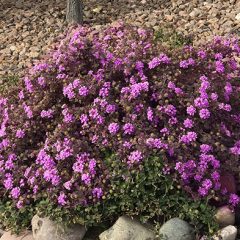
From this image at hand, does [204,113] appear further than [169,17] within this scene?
No

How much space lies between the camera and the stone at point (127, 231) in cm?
391

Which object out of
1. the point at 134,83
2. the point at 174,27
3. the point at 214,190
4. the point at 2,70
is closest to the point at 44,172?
the point at 134,83

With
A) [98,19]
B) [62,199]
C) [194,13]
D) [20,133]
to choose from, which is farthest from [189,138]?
[98,19]

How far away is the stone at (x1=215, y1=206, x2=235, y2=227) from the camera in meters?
4.01

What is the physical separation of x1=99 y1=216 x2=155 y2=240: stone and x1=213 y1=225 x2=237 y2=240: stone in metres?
0.48

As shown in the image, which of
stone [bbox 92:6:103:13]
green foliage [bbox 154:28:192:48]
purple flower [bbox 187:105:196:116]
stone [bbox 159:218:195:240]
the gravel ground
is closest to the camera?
stone [bbox 159:218:195:240]

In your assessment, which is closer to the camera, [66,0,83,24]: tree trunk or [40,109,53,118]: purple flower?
[40,109,53,118]: purple flower

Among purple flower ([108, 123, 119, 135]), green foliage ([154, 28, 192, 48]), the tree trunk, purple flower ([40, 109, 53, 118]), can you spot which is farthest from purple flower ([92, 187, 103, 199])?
the tree trunk

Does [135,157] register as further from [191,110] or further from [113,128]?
[191,110]

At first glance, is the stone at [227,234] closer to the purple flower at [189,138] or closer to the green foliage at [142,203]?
the green foliage at [142,203]

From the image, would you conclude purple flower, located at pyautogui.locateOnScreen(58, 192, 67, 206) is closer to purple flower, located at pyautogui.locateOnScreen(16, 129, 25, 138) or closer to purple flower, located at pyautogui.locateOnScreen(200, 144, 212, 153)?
purple flower, located at pyautogui.locateOnScreen(16, 129, 25, 138)

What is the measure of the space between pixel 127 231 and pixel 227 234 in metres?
0.73

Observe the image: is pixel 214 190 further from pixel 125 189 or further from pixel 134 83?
pixel 134 83

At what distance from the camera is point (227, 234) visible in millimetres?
3883
